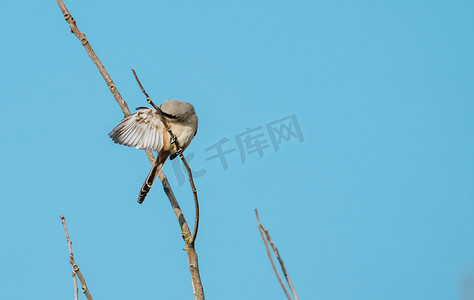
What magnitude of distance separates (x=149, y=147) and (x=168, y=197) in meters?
0.92

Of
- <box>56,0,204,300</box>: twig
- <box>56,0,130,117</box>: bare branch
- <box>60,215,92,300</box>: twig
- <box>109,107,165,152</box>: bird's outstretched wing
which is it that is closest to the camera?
<box>60,215,92,300</box>: twig

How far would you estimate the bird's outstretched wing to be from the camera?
16.6ft

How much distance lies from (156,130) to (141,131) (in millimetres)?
224

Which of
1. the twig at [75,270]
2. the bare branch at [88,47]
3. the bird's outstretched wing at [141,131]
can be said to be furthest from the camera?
the bird's outstretched wing at [141,131]

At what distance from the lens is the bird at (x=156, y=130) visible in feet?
16.7

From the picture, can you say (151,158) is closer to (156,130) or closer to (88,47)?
(156,130)

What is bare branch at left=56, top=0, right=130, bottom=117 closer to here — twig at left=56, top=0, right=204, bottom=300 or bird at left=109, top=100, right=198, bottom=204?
twig at left=56, top=0, right=204, bottom=300

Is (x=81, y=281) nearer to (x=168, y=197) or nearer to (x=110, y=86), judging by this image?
(x=168, y=197)

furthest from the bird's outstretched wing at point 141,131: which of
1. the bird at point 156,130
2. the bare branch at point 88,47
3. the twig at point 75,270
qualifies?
the twig at point 75,270

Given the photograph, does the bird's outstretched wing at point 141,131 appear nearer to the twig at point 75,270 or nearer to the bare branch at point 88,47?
the bare branch at point 88,47

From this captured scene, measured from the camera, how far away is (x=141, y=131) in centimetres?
524


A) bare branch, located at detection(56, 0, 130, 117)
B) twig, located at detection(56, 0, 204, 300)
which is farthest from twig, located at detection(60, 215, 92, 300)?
bare branch, located at detection(56, 0, 130, 117)

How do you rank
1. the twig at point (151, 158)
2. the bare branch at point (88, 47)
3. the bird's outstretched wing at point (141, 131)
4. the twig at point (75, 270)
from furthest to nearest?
the bird's outstretched wing at point (141, 131) → the bare branch at point (88, 47) → the twig at point (151, 158) → the twig at point (75, 270)

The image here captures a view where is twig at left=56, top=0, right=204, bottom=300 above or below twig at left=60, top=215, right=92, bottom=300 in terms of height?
above
